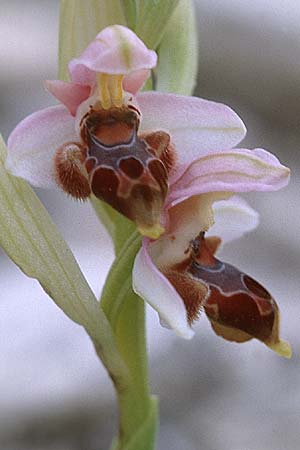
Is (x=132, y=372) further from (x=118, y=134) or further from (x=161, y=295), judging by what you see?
(x=118, y=134)

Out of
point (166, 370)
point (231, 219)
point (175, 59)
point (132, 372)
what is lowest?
point (166, 370)

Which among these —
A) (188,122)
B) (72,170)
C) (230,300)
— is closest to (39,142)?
(72,170)

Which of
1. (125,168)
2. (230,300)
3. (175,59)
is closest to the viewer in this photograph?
(125,168)

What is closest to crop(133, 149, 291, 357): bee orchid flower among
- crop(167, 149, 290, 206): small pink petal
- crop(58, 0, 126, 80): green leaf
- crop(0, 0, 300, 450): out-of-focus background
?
crop(167, 149, 290, 206): small pink petal

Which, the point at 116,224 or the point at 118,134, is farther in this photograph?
the point at 116,224

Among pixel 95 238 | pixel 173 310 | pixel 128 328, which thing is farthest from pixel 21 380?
pixel 173 310

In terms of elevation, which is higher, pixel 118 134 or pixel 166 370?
pixel 118 134

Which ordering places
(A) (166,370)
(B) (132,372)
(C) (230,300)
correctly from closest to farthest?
(C) (230,300)
(B) (132,372)
(A) (166,370)

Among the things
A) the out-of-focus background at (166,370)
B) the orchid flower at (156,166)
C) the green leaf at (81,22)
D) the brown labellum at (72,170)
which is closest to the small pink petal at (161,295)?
the orchid flower at (156,166)
